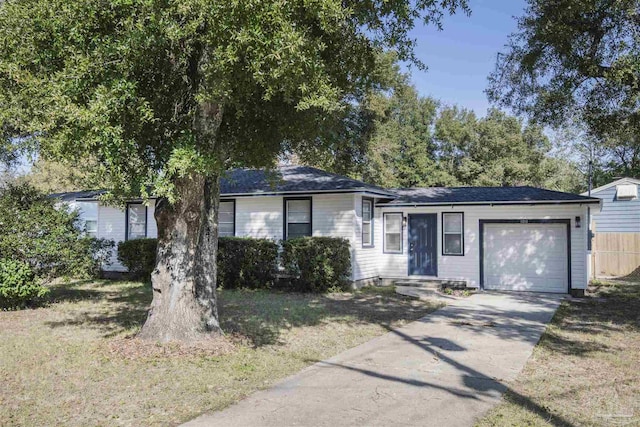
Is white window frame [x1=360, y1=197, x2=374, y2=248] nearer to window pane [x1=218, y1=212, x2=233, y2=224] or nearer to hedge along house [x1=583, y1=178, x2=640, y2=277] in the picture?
window pane [x1=218, y1=212, x2=233, y2=224]

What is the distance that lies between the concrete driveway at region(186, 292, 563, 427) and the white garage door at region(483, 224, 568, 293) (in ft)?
17.6

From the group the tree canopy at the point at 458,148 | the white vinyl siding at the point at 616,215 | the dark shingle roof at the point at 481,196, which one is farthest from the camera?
the tree canopy at the point at 458,148

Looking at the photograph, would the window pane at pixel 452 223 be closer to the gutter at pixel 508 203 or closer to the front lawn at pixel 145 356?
the gutter at pixel 508 203

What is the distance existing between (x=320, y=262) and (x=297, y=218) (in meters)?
2.27

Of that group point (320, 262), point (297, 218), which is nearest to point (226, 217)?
point (297, 218)

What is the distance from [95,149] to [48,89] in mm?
859

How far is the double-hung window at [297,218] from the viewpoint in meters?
15.8

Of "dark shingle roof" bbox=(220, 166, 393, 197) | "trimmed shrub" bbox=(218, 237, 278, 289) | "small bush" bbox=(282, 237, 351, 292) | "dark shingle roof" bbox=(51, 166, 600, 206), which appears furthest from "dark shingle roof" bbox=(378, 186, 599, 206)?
"trimmed shrub" bbox=(218, 237, 278, 289)

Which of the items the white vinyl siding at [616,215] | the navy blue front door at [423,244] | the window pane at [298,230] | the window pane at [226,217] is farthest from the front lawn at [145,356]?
the white vinyl siding at [616,215]

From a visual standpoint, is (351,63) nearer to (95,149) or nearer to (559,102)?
(95,149)

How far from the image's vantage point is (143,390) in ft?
18.0

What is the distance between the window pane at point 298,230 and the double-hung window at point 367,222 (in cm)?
179

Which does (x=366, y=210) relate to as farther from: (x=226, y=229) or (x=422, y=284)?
(x=226, y=229)

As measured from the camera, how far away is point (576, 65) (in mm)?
11117
